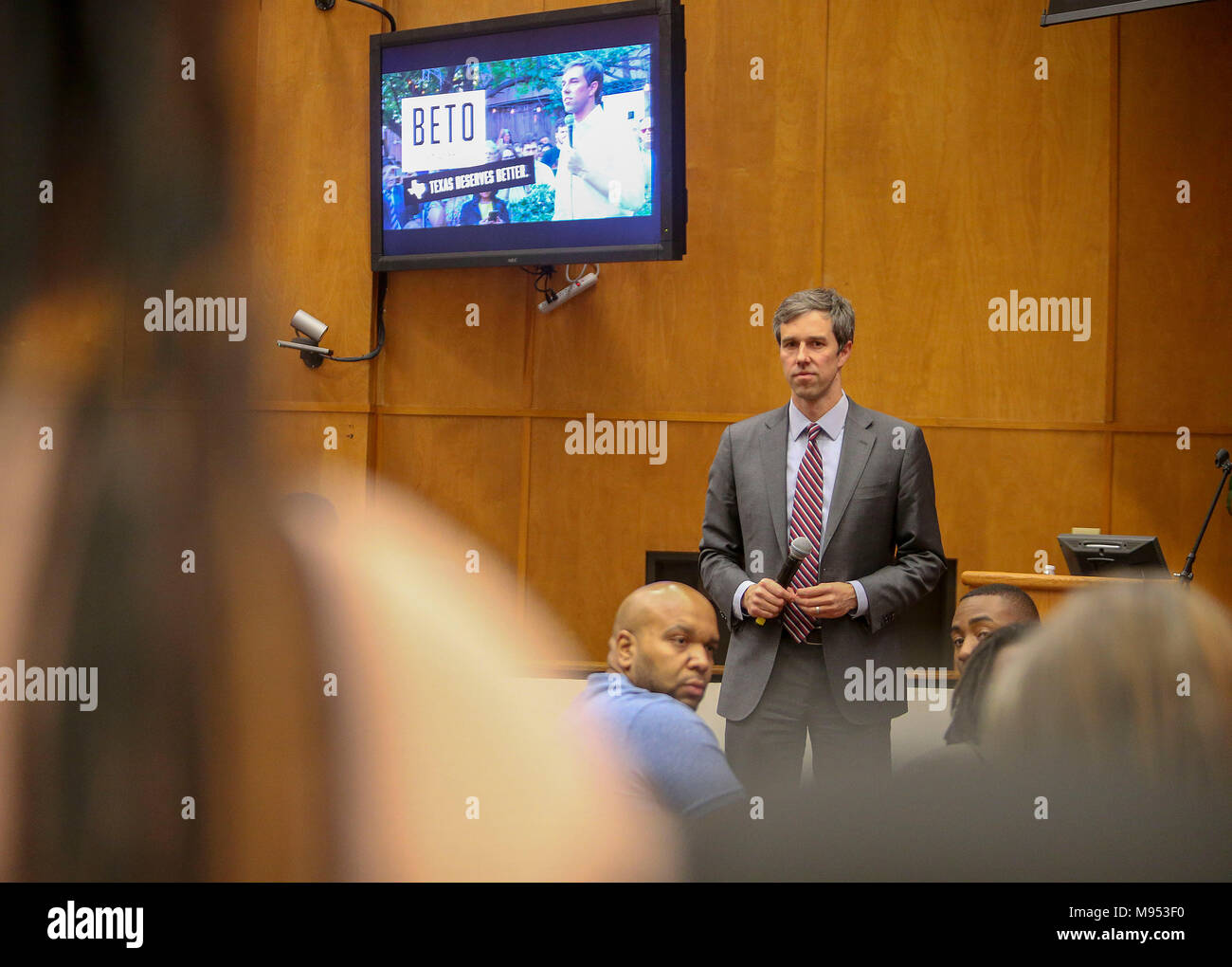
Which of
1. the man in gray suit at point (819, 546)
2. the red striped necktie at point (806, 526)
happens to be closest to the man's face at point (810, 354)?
the man in gray suit at point (819, 546)

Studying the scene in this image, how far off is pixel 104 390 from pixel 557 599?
2602 mm

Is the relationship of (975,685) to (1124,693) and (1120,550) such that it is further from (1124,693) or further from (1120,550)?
(1120,550)

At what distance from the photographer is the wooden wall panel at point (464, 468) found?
3508 millimetres

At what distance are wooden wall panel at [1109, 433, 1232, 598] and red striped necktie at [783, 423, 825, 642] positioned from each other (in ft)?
6.66

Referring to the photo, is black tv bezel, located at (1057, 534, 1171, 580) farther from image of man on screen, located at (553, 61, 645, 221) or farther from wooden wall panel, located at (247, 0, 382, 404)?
wooden wall panel, located at (247, 0, 382, 404)

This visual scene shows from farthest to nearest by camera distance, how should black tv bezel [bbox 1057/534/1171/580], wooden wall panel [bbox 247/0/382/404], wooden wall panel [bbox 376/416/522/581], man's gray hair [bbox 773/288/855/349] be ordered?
wooden wall panel [bbox 376/416/522/581] → wooden wall panel [bbox 247/0/382/404] → black tv bezel [bbox 1057/534/1171/580] → man's gray hair [bbox 773/288/855/349]

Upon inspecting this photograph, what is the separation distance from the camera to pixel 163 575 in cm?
89

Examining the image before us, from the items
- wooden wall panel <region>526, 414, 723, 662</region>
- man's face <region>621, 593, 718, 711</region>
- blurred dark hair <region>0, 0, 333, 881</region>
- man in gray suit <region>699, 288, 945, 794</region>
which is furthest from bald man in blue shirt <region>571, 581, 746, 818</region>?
wooden wall panel <region>526, 414, 723, 662</region>

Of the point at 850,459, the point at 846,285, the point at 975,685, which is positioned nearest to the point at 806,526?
the point at 850,459

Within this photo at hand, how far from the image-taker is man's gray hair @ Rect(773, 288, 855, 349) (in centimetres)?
167

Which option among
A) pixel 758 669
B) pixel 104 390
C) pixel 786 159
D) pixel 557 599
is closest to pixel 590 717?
pixel 104 390

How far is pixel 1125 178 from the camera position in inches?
127

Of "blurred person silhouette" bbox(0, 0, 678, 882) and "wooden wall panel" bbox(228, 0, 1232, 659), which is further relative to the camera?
"wooden wall panel" bbox(228, 0, 1232, 659)
